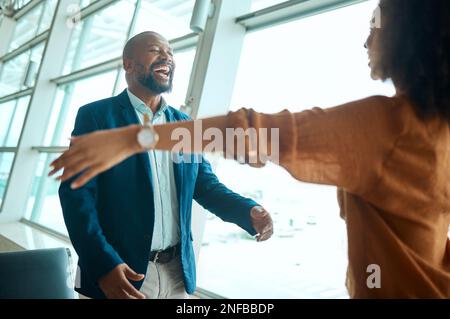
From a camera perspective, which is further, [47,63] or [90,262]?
[47,63]

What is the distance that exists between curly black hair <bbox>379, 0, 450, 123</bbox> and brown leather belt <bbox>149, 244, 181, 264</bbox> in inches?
23.2

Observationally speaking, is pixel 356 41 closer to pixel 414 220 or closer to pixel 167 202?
pixel 414 220

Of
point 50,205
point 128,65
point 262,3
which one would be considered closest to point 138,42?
point 128,65

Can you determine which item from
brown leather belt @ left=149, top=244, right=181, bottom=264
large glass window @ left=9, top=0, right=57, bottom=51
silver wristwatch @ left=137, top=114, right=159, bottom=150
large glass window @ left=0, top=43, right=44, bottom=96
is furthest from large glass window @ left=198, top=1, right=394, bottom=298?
large glass window @ left=9, top=0, right=57, bottom=51

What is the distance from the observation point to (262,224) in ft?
2.53

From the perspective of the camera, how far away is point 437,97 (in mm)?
590

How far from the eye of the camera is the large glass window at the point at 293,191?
2.77ft

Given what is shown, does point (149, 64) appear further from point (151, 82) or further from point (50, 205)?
point (50, 205)

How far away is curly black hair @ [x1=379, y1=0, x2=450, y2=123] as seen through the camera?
0.58 meters

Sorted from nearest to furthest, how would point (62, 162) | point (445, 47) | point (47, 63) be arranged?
1. point (62, 162)
2. point (445, 47)
3. point (47, 63)

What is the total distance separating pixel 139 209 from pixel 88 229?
104 mm
